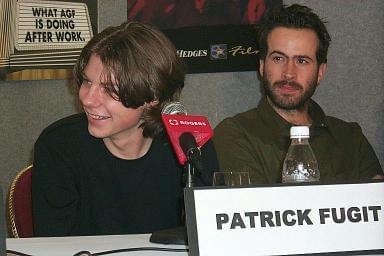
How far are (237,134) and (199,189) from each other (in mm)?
1414

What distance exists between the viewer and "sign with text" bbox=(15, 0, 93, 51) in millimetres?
2820

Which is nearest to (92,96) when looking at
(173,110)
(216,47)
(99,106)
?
(99,106)

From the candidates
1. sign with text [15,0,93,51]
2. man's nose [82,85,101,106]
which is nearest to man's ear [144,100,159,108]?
man's nose [82,85,101,106]

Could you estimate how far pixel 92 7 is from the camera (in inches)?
112

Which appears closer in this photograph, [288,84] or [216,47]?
[288,84]

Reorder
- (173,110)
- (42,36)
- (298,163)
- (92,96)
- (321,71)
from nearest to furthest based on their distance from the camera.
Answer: (173,110) → (92,96) → (298,163) → (321,71) → (42,36)

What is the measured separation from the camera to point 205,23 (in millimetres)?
2830

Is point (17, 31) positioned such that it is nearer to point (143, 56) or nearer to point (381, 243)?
point (143, 56)

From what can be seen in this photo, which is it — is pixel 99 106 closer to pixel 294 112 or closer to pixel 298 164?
pixel 298 164

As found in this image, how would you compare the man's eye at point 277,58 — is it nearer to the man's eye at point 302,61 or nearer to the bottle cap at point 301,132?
the man's eye at point 302,61

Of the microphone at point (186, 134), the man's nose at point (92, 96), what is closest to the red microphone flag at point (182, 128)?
the microphone at point (186, 134)

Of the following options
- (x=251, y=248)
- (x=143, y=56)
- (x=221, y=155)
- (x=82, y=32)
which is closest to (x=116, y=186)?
(x=143, y=56)

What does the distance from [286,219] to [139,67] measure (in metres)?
0.92

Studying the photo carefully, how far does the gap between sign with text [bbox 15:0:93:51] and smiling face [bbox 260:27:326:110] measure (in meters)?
0.79
